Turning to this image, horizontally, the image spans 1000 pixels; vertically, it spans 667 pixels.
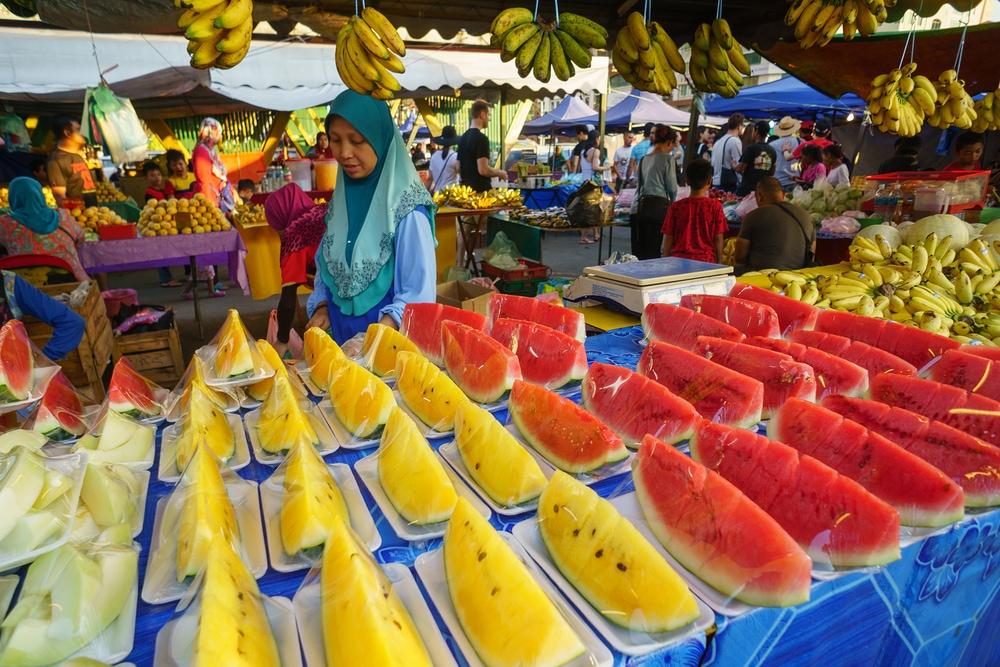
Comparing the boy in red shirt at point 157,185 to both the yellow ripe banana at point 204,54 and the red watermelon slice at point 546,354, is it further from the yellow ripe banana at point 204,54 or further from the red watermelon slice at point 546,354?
the red watermelon slice at point 546,354

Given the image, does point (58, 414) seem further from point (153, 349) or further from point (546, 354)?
point (153, 349)

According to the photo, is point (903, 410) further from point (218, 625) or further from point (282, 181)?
point (282, 181)

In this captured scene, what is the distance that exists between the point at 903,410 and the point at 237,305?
25.9ft

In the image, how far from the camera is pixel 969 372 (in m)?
1.72

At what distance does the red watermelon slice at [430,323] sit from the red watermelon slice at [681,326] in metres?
0.77

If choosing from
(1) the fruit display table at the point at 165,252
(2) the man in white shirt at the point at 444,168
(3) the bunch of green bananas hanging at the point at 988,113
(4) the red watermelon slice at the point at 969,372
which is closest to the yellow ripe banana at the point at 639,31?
(4) the red watermelon slice at the point at 969,372

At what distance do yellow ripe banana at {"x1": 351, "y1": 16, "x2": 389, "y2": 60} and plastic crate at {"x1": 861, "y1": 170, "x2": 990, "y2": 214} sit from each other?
4.82 meters

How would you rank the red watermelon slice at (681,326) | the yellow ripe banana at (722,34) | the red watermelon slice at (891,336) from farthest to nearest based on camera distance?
the yellow ripe banana at (722,34) < the red watermelon slice at (681,326) < the red watermelon slice at (891,336)

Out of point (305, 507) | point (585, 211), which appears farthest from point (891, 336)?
point (585, 211)

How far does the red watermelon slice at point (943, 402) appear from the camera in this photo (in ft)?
4.78

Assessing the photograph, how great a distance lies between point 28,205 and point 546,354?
492cm

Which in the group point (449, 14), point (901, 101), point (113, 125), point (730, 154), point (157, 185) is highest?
point (449, 14)

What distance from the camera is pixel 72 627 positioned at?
2.75 feet

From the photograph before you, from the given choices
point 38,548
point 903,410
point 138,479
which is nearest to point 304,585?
point 38,548
